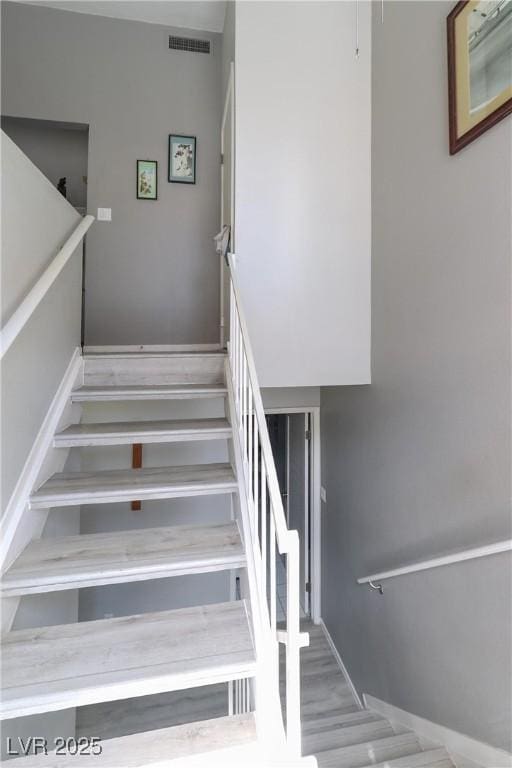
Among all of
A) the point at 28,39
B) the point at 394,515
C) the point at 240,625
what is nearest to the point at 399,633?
the point at 394,515

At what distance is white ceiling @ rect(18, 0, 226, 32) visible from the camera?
3.40m

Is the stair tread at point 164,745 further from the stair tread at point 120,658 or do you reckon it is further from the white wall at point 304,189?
the white wall at point 304,189

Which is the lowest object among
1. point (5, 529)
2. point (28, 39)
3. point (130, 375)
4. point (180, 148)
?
point (5, 529)

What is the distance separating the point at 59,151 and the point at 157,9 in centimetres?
145

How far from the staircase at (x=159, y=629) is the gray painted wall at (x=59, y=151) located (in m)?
2.80

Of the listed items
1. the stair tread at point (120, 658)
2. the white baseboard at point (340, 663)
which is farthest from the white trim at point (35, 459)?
the white baseboard at point (340, 663)

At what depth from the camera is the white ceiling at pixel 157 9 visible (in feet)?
11.1

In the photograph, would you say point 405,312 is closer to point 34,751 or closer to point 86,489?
point 86,489

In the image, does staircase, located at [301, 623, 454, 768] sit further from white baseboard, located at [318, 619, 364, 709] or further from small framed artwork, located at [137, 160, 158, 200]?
small framed artwork, located at [137, 160, 158, 200]

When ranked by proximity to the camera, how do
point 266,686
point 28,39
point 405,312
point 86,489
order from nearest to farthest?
point 266,686 → point 86,489 → point 405,312 → point 28,39

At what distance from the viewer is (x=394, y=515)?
8.27ft

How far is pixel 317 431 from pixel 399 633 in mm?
1899

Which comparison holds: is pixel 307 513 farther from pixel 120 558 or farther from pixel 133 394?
pixel 120 558

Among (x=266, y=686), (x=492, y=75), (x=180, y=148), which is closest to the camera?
(x=266, y=686)
